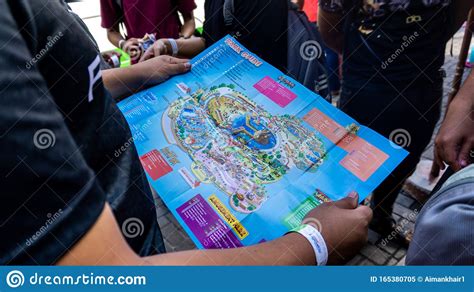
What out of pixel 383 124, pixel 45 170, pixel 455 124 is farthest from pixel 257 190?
pixel 383 124

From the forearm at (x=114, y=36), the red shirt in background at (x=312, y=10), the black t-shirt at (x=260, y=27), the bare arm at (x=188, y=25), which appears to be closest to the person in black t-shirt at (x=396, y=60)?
the black t-shirt at (x=260, y=27)

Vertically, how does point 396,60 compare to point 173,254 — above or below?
above

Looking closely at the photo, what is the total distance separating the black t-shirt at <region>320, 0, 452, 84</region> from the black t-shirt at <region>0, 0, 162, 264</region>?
4.14ft

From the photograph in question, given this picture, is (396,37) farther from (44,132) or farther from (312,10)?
(312,10)

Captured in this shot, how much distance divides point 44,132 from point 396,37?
145 centimetres

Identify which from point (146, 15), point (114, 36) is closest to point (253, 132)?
point (146, 15)

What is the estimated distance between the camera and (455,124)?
3.90 feet

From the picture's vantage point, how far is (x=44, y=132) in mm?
554

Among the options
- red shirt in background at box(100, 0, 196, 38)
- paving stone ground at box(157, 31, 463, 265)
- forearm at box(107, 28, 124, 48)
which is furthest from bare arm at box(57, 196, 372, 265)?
forearm at box(107, 28, 124, 48)

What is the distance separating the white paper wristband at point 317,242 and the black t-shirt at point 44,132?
48 cm

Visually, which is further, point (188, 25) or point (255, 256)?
point (188, 25)

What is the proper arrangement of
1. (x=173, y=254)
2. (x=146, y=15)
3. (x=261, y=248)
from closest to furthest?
(x=173, y=254), (x=261, y=248), (x=146, y=15)

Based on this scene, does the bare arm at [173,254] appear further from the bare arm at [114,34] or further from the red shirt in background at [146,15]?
the bare arm at [114,34]

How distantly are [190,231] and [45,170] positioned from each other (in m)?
0.52
